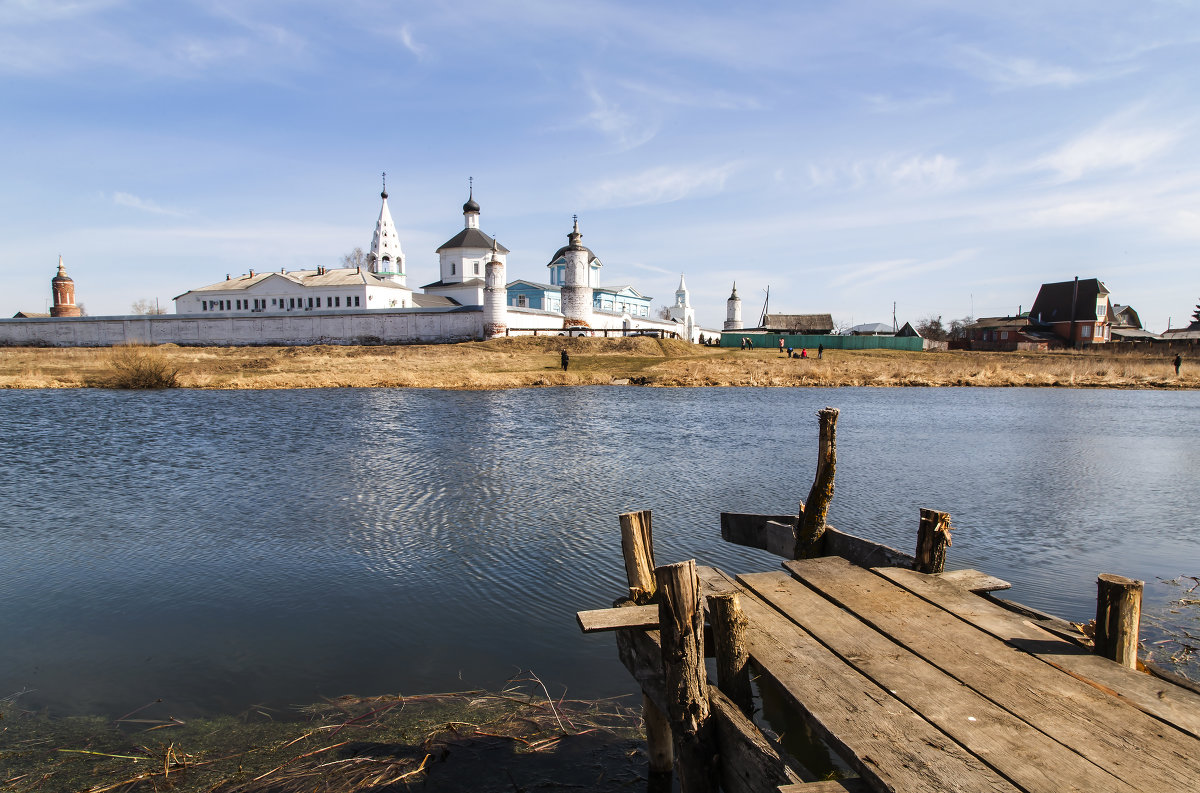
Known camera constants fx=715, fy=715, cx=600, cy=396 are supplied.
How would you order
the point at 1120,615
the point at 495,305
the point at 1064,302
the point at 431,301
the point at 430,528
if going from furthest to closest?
1. the point at 1064,302
2. the point at 431,301
3. the point at 495,305
4. the point at 430,528
5. the point at 1120,615

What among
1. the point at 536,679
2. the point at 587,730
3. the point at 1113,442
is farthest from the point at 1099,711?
the point at 1113,442

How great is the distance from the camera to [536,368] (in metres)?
49.3

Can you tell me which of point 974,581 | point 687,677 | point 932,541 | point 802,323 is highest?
point 802,323

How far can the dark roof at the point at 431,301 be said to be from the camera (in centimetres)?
7344

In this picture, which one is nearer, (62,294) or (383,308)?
(383,308)

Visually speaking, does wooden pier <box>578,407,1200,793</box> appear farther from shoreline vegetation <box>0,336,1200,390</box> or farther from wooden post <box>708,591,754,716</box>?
shoreline vegetation <box>0,336,1200,390</box>

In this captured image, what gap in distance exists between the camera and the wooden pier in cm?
325

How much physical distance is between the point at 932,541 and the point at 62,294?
9384 cm

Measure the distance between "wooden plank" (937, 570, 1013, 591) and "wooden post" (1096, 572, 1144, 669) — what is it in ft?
3.96

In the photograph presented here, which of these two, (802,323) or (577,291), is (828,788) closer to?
(577,291)

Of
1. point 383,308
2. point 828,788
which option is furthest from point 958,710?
point 383,308

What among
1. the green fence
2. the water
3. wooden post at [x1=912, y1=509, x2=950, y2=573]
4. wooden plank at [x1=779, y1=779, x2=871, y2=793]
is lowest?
the water

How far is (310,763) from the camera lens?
5.19 metres

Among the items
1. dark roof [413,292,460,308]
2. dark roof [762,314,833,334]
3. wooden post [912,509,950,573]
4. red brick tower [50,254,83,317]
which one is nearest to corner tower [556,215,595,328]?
dark roof [413,292,460,308]
